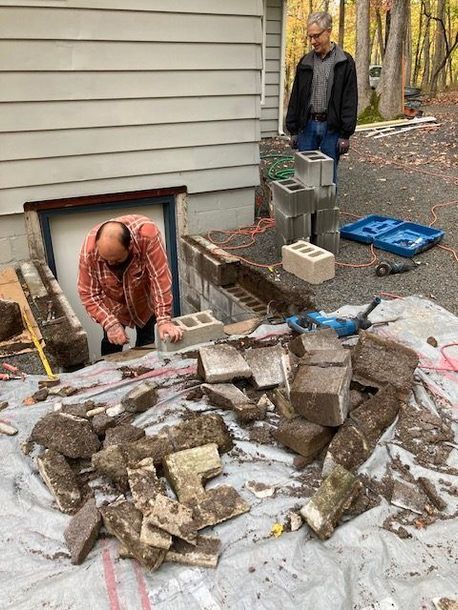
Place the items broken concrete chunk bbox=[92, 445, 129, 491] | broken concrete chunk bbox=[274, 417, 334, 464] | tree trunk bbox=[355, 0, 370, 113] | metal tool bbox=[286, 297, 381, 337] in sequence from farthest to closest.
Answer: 1. tree trunk bbox=[355, 0, 370, 113]
2. metal tool bbox=[286, 297, 381, 337]
3. broken concrete chunk bbox=[274, 417, 334, 464]
4. broken concrete chunk bbox=[92, 445, 129, 491]

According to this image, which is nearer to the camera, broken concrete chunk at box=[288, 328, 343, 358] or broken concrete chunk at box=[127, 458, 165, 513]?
broken concrete chunk at box=[127, 458, 165, 513]

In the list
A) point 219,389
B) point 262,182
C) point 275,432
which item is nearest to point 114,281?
point 219,389

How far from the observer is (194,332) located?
3.80 m

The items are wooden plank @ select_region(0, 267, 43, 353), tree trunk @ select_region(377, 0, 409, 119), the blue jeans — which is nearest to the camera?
wooden plank @ select_region(0, 267, 43, 353)

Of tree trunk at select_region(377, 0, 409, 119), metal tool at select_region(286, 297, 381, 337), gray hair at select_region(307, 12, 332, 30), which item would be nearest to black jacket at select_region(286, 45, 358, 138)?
gray hair at select_region(307, 12, 332, 30)

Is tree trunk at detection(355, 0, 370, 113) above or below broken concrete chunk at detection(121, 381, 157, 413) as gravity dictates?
above

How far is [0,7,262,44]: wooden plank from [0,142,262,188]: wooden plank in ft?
3.67

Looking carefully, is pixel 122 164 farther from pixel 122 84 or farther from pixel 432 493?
pixel 432 493

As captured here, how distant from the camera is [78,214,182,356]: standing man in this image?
3.24m

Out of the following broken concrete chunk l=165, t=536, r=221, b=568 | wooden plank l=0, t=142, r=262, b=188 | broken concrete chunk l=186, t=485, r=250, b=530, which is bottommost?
broken concrete chunk l=165, t=536, r=221, b=568

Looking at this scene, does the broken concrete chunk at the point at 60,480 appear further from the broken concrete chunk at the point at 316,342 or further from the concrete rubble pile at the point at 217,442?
the broken concrete chunk at the point at 316,342

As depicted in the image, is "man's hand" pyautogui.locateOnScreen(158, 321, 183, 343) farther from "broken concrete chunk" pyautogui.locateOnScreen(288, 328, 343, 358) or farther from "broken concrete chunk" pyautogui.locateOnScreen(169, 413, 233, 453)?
"broken concrete chunk" pyautogui.locateOnScreen(169, 413, 233, 453)

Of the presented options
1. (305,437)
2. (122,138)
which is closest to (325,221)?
(122,138)

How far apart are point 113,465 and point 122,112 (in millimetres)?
3969
